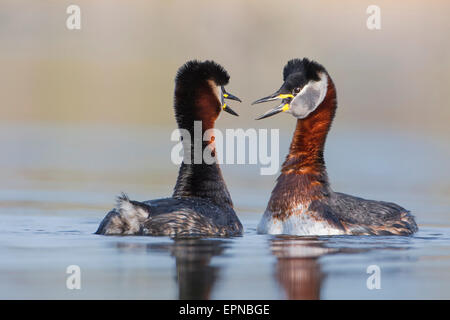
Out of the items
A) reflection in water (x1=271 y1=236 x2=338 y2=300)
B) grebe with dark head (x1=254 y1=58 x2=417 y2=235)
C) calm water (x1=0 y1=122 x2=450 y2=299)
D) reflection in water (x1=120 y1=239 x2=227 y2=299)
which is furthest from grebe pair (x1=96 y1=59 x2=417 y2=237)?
reflection in water (x1=120 y1=239 x2=227 y2=299)

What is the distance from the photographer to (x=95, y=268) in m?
9.91

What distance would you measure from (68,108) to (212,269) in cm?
1641

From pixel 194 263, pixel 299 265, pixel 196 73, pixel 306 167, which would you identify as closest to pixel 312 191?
pixel 306 167

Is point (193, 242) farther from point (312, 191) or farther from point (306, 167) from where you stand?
point (306, 167)

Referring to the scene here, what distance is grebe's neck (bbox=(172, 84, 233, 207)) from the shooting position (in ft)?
41.7

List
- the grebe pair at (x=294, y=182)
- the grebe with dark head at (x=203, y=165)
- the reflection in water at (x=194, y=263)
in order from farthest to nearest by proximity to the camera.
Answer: the grebe pair at (x=294, y=182), the grebe with dark head at (x=203, y=165), the reflection in water at (x=194, y=263)

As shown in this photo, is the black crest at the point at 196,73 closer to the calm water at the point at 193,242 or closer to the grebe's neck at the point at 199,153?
the grebe's neck at the point at 199,153

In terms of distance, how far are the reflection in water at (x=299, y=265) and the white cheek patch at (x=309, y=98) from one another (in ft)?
5.22

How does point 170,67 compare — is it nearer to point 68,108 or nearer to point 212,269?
point 68,108

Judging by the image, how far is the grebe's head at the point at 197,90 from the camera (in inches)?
501

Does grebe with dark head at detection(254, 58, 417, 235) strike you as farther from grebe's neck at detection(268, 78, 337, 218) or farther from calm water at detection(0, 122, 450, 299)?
calm water at detection(0, 122, 450, 299)

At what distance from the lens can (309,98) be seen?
13000 millimetres

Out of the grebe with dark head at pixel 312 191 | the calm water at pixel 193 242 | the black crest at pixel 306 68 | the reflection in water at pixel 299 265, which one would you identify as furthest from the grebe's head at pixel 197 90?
the reflection in water at pixel 299 265

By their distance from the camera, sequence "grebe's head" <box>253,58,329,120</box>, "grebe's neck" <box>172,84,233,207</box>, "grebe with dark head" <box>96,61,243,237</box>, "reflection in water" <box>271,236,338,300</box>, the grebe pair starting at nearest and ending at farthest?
"reflection in water" <box>271,236,338,300</box> < "grebe with dark head" <box>96,61,243,237</box> < the grebe pair < "grebe's neck" <box>172,84,233,207</box> < "grebe's head" <box>253,58,329,120</box>
